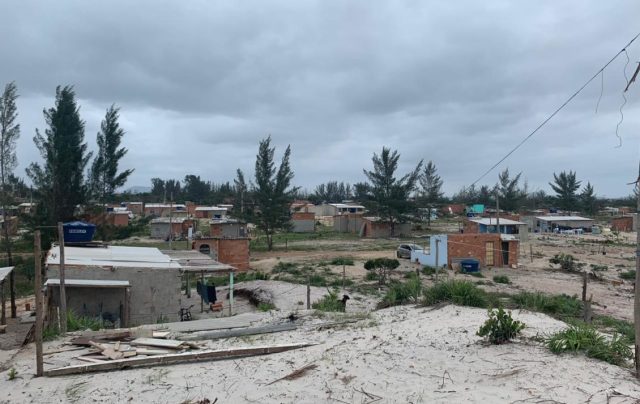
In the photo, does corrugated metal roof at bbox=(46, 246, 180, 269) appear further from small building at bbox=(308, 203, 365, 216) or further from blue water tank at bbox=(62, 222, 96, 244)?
small building at bbox=(308, 203, 365, 216)

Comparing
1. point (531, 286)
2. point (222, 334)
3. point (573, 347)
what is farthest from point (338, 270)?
point (573, 347)

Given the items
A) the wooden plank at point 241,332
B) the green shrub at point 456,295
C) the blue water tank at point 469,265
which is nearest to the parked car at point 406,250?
the blue water tank at point 469,265

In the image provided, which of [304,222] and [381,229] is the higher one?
[304,222]

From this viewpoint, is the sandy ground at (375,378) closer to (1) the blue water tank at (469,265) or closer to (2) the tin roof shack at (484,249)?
(1) the blue water tank at (469,265)

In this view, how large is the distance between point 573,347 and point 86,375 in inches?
270

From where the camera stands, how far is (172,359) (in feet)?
25.6

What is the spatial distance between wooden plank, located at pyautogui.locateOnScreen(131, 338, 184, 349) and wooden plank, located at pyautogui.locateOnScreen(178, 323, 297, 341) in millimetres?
678

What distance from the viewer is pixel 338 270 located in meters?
28.9

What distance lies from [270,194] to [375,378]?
4016cm

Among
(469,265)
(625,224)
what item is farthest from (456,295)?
(625,224)

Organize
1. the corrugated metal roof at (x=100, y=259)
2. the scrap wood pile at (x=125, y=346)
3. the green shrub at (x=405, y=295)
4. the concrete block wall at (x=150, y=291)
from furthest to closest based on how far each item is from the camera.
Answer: the concrete block wall at (x=150, y=291) → the corrugated metal roof at (x=100, y=259) → the green shrub at (x=405, y=295) → the scrap wood pile at (x=125, y=346)

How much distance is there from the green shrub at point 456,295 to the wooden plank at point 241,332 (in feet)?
11.3

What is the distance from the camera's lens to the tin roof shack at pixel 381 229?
56.5 m

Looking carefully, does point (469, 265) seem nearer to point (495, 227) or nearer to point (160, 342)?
point (495, 227)
